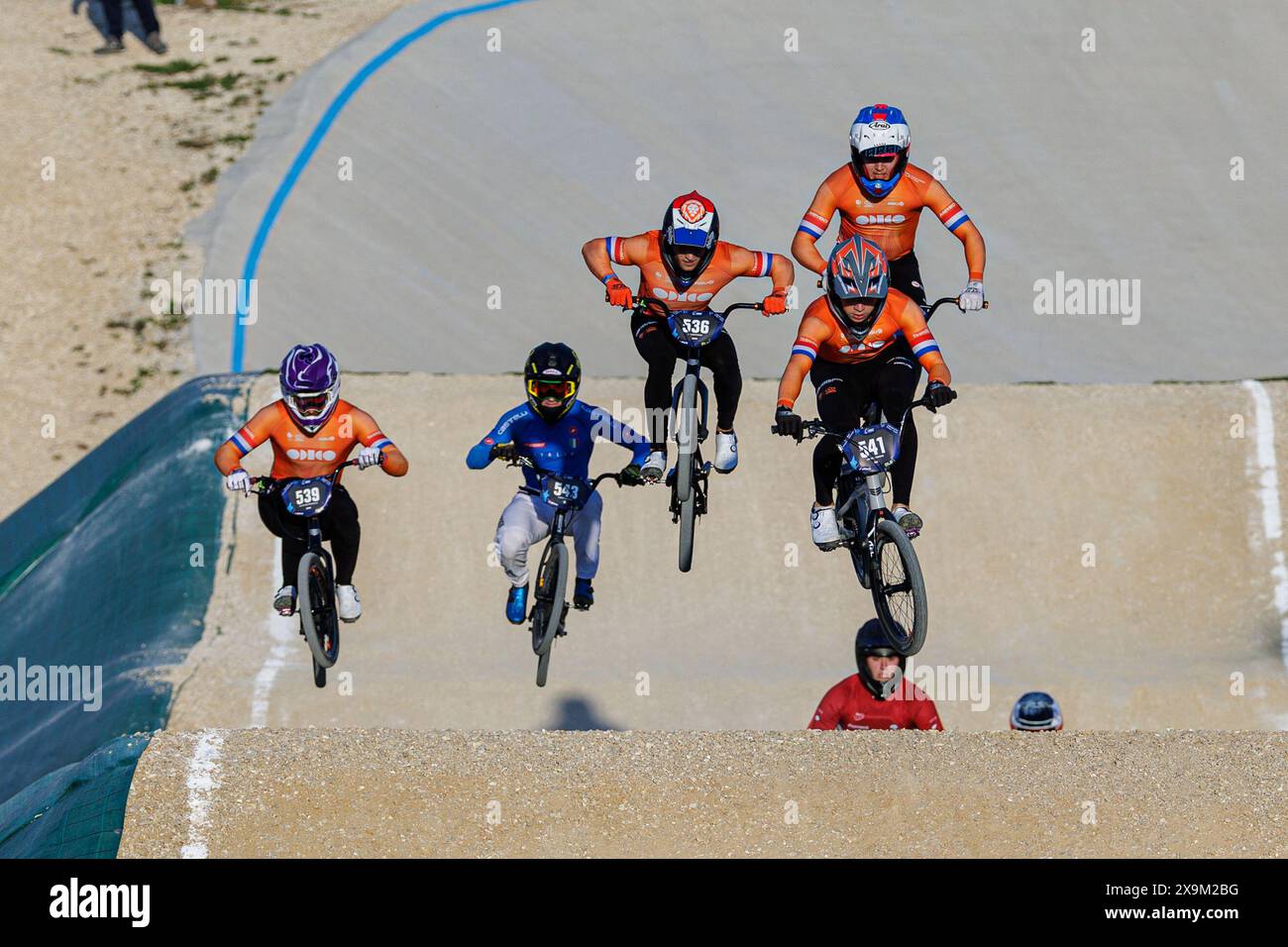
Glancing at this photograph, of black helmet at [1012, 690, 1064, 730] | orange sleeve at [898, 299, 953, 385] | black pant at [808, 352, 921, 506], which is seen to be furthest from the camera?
black helmet at [1012, 690, 1064, 730]

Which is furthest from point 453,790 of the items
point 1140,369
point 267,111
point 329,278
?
A: point 267,111

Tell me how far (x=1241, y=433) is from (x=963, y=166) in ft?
23.9

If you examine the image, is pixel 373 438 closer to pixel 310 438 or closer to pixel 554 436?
pixel 310 438

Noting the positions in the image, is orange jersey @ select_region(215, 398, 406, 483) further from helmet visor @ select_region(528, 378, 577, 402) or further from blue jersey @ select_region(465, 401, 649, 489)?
helmet visor @ select_region(528, 378, 577, 402)

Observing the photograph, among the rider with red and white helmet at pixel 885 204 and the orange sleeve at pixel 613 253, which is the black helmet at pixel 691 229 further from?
the rider with red and white helmet at pixel 885 204

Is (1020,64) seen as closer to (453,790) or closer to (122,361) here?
(122,361)

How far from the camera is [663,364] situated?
12633mm

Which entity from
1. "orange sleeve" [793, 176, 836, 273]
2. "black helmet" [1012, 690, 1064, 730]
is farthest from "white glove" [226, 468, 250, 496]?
"black helmet" [1012, 690, 1064, 730]

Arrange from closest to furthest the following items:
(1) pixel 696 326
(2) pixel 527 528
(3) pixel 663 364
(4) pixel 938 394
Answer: (4) pixel 938 394 → (2) pixel 527 528 → (1) pixel 696 326 → (3) pixel 663 364

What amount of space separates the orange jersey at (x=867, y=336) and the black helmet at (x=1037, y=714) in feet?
10.5

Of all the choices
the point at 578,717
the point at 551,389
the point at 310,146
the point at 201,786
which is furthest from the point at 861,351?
the point at 310,146

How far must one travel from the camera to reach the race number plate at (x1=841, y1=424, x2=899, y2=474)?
11.8m

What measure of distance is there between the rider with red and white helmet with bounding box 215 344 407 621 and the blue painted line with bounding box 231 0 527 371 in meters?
9.27

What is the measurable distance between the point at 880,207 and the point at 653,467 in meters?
2.63
